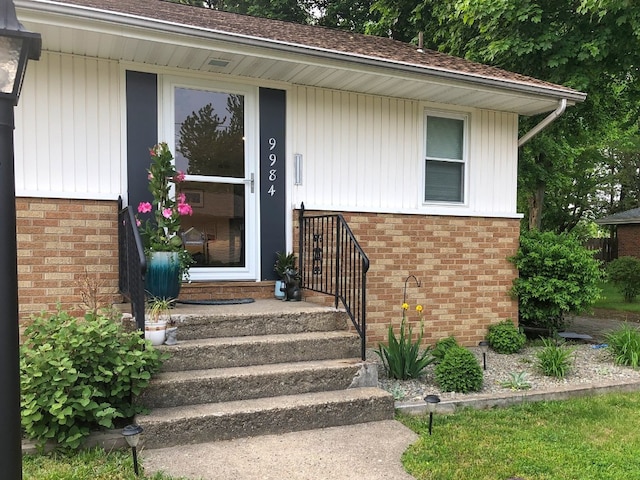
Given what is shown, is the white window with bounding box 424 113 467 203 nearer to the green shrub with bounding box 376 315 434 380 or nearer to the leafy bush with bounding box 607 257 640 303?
the green shrub with bounding box 376 315 434 380

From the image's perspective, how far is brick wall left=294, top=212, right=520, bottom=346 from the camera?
5758 mm

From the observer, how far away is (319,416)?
363 cm

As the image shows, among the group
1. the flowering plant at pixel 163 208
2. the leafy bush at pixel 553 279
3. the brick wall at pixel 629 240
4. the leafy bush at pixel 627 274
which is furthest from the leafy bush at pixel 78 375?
the brick wall at pixel 629 240

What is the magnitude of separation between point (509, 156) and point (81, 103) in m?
5.19

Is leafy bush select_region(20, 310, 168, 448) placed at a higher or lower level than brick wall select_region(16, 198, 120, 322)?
lower

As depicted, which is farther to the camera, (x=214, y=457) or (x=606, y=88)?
(x=606, y=88)

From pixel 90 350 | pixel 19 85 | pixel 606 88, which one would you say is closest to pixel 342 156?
pixel 90 350

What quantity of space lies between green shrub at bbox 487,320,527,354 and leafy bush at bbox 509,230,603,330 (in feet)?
1.70

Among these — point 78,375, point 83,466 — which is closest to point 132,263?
point 78,375

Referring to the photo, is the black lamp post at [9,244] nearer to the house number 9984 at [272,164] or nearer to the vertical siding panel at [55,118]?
the vertical siding panel at [55,118]

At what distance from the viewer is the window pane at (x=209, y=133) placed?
16.6 ft

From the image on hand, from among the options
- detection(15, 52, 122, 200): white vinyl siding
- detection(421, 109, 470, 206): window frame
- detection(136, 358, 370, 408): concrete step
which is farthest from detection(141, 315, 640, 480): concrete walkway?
detection(421, 109, 470, 206): window frame

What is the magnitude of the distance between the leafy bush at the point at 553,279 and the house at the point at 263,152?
0.64 feet

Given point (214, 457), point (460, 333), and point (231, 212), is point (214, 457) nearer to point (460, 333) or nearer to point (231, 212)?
point (231, 212)
